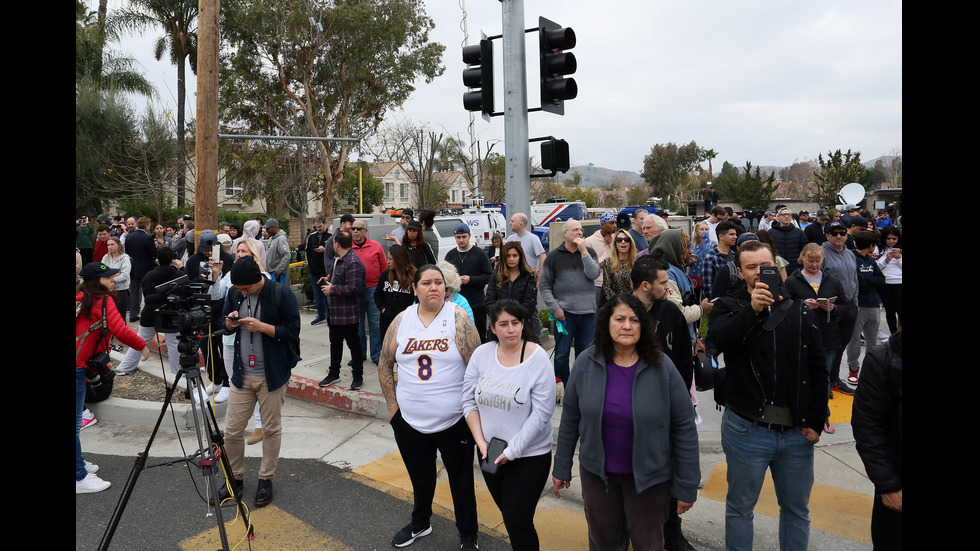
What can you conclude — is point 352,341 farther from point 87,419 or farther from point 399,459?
point 87,419

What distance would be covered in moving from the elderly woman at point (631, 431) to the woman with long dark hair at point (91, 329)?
13.0ft

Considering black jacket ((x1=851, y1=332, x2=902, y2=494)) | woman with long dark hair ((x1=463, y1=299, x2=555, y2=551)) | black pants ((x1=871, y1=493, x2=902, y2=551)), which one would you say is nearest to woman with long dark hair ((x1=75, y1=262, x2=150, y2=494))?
woman with long dark hair ((x1=463, y1=299, x2=555, y2=551))

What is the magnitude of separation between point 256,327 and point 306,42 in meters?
25.7

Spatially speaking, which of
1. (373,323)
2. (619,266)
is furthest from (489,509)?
(373,323)

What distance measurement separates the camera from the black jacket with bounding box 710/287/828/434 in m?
3.14

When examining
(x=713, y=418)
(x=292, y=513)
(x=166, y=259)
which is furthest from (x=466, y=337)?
(x=166, y=259)

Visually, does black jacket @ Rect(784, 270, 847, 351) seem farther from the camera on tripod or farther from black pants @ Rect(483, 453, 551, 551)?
the camera on tripod

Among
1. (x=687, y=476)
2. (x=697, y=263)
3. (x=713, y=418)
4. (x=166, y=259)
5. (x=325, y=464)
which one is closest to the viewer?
(x=687, y=476)

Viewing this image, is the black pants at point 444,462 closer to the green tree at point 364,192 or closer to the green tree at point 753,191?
the green tree at point 753,191

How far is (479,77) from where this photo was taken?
670 cm

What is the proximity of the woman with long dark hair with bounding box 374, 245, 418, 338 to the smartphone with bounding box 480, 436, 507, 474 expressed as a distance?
325 centimetres

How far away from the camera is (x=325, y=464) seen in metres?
5.34

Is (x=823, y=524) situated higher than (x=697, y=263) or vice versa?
(x=697, y=263)
